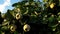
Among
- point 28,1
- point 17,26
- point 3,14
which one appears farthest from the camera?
point 28,1

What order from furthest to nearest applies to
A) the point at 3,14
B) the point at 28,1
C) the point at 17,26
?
the point at 28,1 < the point at 3,14 < the point at 17,26

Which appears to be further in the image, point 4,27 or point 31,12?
point 31,12

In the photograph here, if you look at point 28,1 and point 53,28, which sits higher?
point 28,1

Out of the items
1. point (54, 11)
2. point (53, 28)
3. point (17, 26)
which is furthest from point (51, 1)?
point (17, 26)

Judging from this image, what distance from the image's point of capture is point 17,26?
14.3ft

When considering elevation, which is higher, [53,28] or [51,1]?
[51,1]

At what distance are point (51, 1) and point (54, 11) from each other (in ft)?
0.67

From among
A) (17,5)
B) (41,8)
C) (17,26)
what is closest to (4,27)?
(17,26)

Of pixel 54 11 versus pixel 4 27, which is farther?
pixel 54 11

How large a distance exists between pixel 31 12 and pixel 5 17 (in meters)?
0.50

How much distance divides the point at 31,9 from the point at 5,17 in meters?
0.53

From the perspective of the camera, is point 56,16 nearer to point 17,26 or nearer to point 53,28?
point 53,28

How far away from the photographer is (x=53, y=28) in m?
4.49

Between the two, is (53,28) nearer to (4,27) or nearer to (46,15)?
(46,15)
